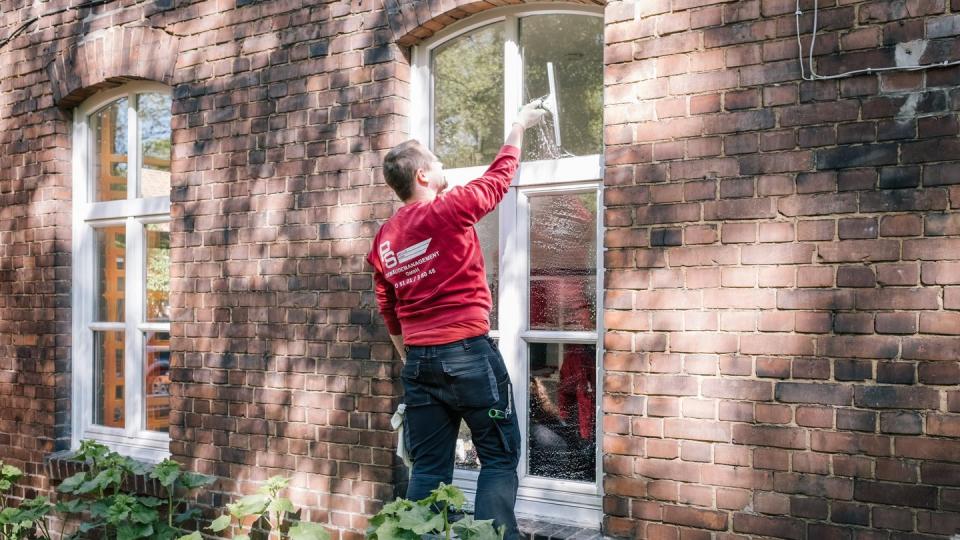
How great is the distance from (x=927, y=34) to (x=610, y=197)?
126 centimetres

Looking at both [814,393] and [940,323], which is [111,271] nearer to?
[814,393]

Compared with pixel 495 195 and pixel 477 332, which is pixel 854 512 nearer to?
pixel 477 332

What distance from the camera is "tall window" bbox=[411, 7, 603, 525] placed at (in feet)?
12.9

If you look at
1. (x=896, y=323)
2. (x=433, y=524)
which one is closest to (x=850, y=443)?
(x=896, y=323)

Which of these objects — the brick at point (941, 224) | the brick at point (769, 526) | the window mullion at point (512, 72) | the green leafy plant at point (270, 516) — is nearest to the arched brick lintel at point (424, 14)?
the window mullion at point (512, 72)

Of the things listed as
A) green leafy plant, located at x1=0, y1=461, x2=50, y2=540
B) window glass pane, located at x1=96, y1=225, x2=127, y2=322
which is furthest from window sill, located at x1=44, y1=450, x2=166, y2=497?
window glass pane, located at x1=96, y1=225, x2=127, y2=322

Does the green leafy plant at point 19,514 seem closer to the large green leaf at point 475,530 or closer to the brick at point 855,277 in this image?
the large green leaf at point 475,530

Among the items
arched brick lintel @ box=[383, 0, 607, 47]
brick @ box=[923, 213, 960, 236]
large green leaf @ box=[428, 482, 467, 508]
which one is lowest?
large green leaf @ box=[428, 482, 467, 508]

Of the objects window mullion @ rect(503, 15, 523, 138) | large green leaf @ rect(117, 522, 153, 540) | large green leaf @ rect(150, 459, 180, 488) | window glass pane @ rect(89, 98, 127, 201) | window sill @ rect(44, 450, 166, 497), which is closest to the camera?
window mullion @ rect(503, 15, 523, 138)

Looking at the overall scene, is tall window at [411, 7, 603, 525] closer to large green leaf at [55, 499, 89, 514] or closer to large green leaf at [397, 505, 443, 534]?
large green leaf at [397, 505, 443, 534]

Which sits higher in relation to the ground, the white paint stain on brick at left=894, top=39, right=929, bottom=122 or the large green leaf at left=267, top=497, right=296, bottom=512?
the white paint stain on brick at left=894, top=39, right=929, bottom=122

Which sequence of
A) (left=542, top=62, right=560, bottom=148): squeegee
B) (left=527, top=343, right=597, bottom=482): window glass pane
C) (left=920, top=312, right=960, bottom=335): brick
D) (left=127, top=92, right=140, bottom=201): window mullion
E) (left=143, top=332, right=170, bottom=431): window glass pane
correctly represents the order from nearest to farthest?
(left=920, top=312, right=960, bottom=335): brick < (left=527, top=343, right=597, bottom=482): window glass pane < (left=542, top=62, right=560, bottom=148): squeegee < (left=143, top=332, right=170, bottom=431): window glass pane < (left=127, top=92, right=140, bottom=201): window mullion

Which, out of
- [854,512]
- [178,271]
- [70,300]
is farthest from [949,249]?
[70,300]

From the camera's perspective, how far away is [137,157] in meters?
5.59
